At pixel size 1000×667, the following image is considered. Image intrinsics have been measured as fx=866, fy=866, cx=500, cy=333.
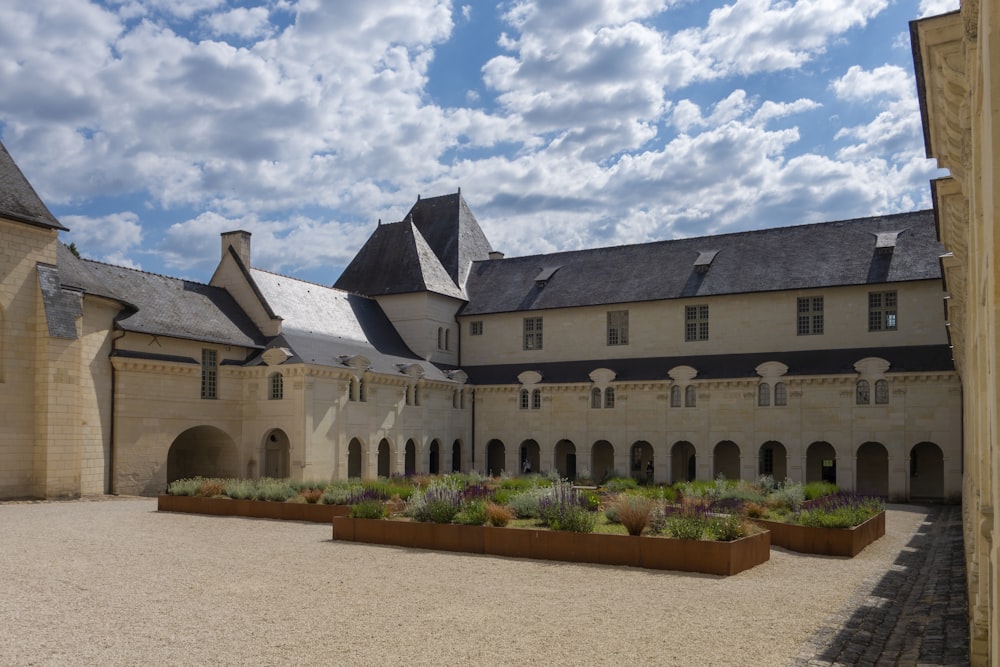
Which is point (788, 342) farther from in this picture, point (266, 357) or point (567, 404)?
point (266, 357)

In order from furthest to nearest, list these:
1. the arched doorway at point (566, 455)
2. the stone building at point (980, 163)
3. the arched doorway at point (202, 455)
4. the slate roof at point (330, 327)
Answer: the arched doorway at point (566, 455)
the slate roof at point (330, 327)
the arched doorway at point (202, 455)
the stone building at point (980, 163)

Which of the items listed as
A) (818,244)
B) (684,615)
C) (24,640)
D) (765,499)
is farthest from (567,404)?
(24,640)

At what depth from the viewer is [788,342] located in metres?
34.7

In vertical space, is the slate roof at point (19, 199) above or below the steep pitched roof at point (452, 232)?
below

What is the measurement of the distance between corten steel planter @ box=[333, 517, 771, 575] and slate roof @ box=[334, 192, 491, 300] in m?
23.1

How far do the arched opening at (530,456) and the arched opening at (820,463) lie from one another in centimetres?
1144

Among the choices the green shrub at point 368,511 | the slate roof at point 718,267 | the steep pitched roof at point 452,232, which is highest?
the steep pitched roof at point 452,232

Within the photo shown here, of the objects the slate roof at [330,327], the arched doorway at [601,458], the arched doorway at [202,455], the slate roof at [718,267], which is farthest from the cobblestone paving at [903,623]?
the arched doorway at [202,455]

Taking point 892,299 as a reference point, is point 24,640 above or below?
below

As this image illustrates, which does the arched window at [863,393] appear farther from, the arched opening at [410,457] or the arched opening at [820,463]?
the arched opening at [410,457]

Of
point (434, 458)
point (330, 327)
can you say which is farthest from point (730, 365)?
point (330, 327)

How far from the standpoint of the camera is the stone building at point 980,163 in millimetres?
4184

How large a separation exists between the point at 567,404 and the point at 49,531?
23046 millimetres

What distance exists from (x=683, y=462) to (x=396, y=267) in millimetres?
15902
